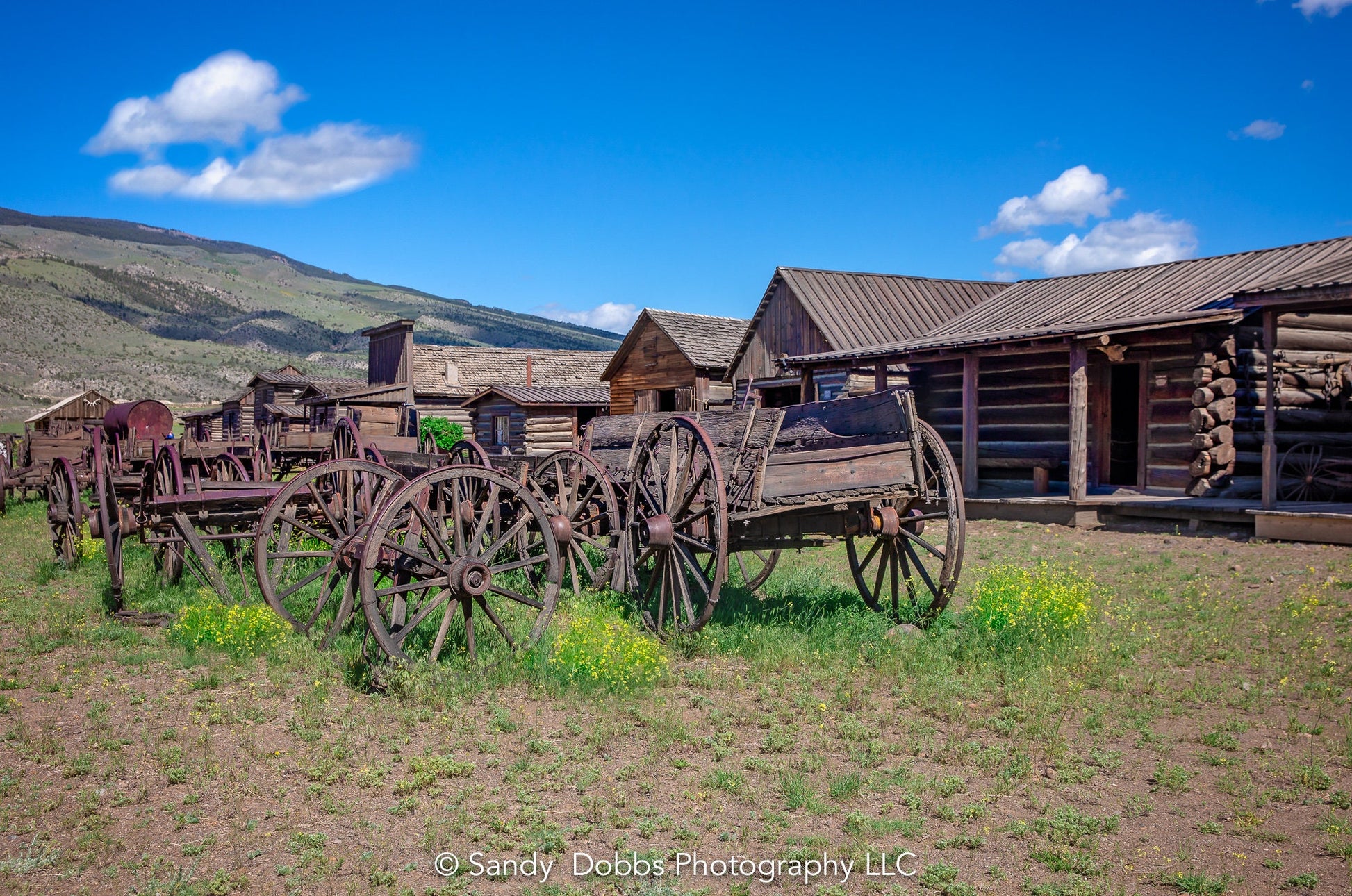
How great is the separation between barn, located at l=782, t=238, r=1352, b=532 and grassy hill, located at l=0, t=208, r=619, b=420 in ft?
203

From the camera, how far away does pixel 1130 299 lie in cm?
1689

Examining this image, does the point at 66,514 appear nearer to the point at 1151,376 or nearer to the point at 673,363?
the point at 1151,376

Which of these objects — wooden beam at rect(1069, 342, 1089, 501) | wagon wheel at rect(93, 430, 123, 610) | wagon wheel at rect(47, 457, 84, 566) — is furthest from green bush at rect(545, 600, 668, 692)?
wooden beam at rect(1069, 342, 1089, 501)

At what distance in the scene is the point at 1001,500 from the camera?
15.4 metres

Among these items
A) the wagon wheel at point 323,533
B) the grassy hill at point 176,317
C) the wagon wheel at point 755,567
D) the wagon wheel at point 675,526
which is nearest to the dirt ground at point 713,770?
the wagon wheel at point 323,533

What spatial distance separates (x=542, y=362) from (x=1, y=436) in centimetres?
2097

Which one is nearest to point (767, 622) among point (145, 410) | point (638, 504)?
point (638, 504)

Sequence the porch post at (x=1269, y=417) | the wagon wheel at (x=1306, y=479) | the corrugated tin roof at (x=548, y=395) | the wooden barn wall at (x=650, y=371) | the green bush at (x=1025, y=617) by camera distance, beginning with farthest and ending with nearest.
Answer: the corrugated tin roof at (x=548, y=395)
the wooden barn wall at (x=650, y=371)
the wagon wheel at (x=1306, y=479)
the porch post at (x=1269, y=417)
the green bush at (x=1025, y=617)

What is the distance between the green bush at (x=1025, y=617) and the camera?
7.26 metres

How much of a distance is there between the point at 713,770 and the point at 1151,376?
522 inches

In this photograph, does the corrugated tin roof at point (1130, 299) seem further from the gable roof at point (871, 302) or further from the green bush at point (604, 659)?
the green bush at point (604, 659)

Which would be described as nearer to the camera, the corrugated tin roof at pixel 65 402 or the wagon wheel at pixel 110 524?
the wagon wheel at pixel 110 524

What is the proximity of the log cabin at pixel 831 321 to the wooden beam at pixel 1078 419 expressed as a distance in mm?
6226

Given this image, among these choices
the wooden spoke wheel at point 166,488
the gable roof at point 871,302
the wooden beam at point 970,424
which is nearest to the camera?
the wooden spoke wheel at point 166,488
